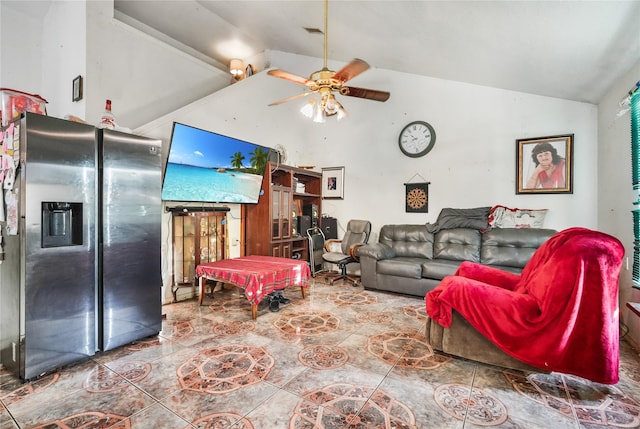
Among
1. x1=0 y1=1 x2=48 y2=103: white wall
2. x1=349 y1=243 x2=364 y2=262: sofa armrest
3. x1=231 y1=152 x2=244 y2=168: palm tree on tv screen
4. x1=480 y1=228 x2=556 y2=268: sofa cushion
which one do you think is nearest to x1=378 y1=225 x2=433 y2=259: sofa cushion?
x1=349 y1=243 x2=364 y2=262: sofa armrest

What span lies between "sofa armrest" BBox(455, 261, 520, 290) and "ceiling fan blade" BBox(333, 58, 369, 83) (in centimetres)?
205

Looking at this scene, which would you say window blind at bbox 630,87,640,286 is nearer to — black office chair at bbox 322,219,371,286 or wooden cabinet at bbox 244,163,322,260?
black office chair at bbox 322,219,371,286

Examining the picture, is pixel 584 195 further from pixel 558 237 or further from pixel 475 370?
pixel 475 370

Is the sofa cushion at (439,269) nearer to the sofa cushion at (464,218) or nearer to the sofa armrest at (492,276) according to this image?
Answer: the sofa cushion at (464,218)

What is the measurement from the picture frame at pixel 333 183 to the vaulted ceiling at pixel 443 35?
1895mm

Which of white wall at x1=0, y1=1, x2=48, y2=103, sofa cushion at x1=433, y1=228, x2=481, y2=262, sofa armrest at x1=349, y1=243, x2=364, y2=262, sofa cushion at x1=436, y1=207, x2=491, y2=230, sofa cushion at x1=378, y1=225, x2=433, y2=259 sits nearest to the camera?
white wall at x1=0, y1=1, x2=48, y2=103

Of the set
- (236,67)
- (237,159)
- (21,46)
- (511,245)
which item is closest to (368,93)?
(237,159)

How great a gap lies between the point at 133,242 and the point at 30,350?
91cm

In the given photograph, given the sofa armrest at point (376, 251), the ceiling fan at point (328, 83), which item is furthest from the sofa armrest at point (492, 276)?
the ceiling fan at point (328, 83)

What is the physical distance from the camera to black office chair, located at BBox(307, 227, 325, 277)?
16.8 ft

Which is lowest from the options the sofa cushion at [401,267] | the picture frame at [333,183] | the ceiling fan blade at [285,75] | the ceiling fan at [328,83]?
the sofa cushion at [401,267]

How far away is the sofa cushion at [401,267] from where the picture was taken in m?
3.85

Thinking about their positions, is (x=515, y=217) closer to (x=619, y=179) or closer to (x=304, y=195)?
(x=619, y=179)

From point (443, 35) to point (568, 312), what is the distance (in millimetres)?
2743
